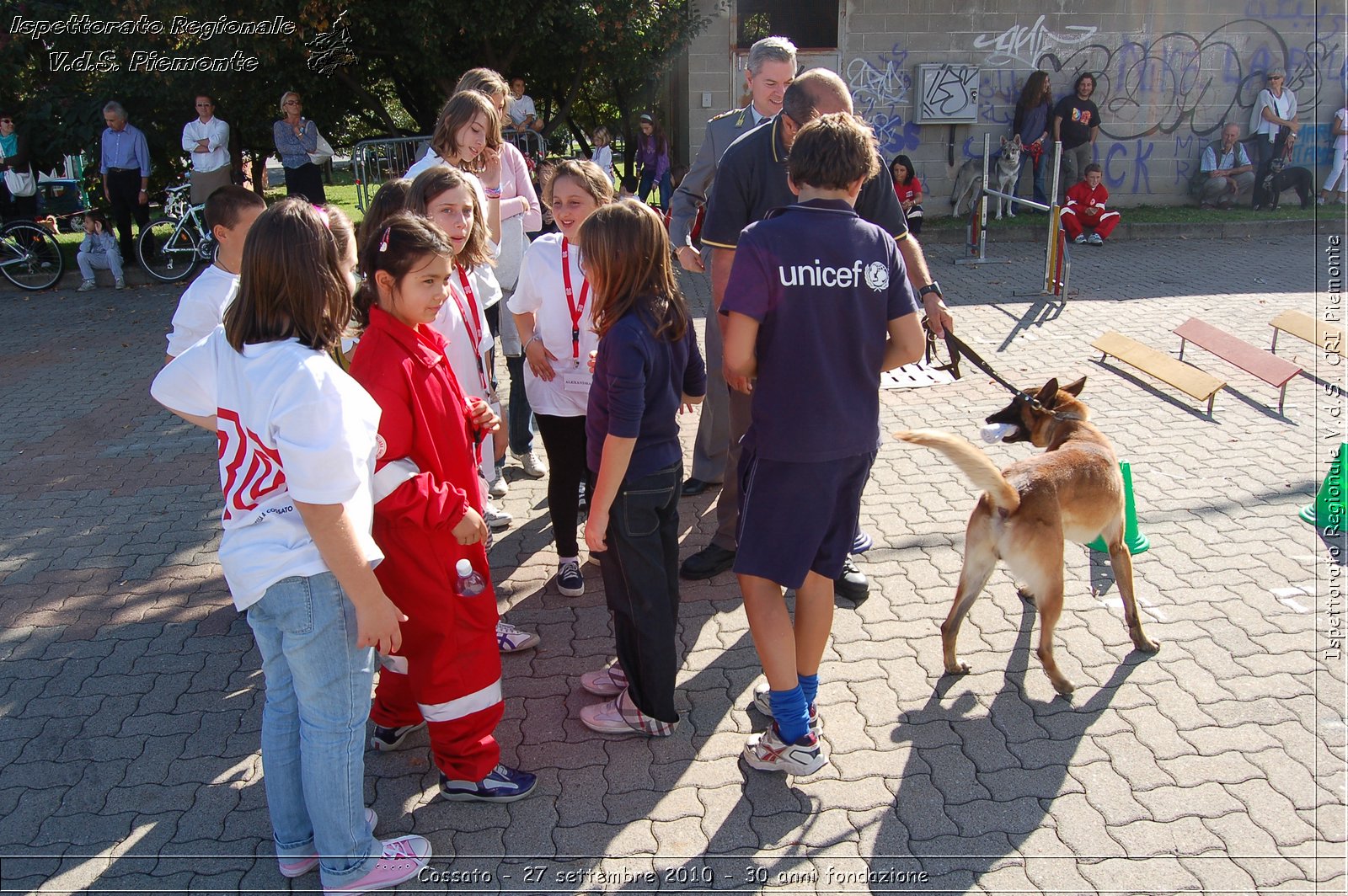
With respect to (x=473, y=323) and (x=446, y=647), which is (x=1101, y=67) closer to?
(x=473, y=323)

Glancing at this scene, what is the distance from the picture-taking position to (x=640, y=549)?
3.14m

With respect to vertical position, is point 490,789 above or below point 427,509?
below

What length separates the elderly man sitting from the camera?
14609 mm

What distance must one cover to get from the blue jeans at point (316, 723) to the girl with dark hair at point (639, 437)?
83 cm

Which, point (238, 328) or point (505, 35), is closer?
point (238, 328)

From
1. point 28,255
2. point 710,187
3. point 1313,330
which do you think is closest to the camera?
point 710,187

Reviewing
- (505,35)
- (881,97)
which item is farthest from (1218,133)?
(505,35)

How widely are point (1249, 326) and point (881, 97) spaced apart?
727 cm

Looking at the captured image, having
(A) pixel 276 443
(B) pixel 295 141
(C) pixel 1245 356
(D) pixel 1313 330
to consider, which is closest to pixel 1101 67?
(D) pixel 1313 330

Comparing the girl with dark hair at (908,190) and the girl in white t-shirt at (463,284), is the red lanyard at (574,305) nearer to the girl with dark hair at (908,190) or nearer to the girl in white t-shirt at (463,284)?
the girl in white t-shirt at (463,284)

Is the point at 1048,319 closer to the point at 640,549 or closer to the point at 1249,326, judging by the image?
the point at 1249,326

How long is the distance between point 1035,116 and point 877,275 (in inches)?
502

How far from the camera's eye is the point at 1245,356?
6613 mm

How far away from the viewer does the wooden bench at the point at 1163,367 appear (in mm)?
6324
